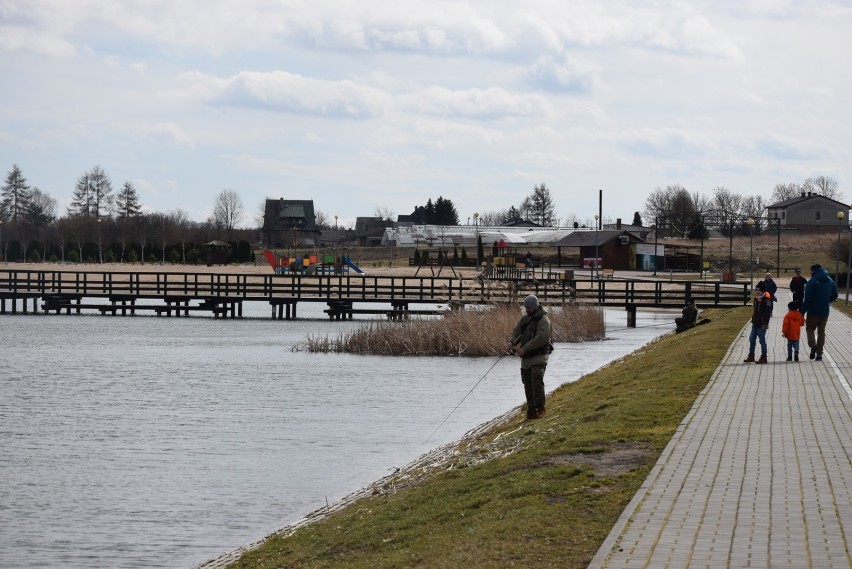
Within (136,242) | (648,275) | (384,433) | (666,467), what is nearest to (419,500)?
(666,467)

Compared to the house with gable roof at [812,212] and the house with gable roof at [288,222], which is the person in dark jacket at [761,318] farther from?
the house with gable roof at [288,222]

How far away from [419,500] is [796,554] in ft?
19.5

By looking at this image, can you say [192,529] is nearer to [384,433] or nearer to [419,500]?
[419,500]

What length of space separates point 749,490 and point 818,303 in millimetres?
14062

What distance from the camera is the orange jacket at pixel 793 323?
23.3 m

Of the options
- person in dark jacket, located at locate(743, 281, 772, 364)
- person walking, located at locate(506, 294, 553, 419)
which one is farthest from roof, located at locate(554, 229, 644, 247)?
person walking, located at locate(506, 294, 553, 419)

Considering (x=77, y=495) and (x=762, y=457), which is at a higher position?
(x=762, y=457)

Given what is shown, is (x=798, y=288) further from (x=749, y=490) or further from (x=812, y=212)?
(x=812, y=212)

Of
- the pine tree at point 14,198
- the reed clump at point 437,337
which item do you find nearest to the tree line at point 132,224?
Answer: the pine tree at point 14,198

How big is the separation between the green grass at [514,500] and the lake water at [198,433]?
92.2 inches

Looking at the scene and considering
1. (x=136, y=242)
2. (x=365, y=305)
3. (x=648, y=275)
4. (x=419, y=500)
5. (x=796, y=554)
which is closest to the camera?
(x=796, y=554)

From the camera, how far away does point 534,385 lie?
67.0ft

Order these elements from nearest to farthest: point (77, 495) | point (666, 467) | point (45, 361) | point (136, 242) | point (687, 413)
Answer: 1. point (666, 467)
2. point (687, 413)
3. point (77, 495)
4. point (45, 361)
5. point (136, 242)

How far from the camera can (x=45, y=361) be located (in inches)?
1649
